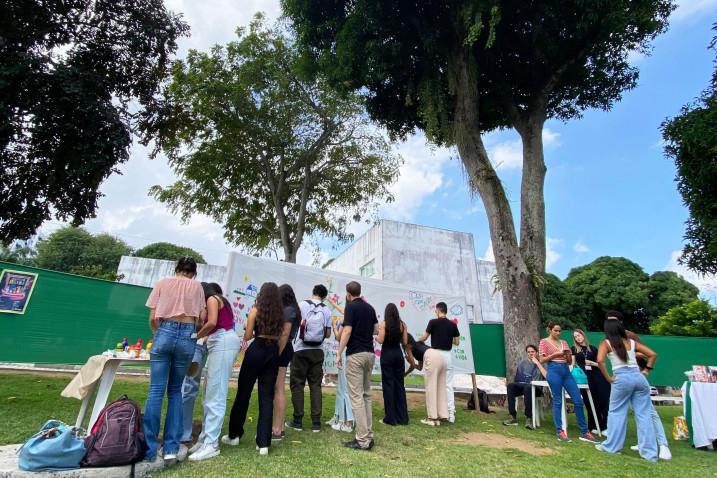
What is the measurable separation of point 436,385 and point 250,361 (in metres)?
3.15

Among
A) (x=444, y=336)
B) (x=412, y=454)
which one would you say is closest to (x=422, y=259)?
(x=444, y=336)

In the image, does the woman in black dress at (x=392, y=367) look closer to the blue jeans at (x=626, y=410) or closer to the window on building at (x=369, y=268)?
the blue jeans at (x=626, y=410)

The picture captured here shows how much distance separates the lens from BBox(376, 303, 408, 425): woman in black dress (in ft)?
18.1

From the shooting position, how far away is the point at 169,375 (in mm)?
3473

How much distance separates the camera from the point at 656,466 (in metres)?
4.27

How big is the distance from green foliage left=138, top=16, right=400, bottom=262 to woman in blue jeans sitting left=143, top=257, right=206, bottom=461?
9.99 meters

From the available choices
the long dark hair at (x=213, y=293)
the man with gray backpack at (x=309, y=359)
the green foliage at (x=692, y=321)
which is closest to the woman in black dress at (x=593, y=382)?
the man with gray backpack at (x=309, y=359)

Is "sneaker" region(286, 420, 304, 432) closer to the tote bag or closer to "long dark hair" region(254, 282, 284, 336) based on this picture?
"long dark hair" region(254, 282, 284, 336)

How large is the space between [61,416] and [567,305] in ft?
84.1

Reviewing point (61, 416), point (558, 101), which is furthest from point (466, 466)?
point (558, 101)

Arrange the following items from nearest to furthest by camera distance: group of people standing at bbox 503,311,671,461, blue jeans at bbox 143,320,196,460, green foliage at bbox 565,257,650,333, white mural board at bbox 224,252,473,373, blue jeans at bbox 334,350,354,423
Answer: blue jeans at bbox 143,320,196,460 → group of people standing at bbox 503,311,671,461 → blue jeans at bbox 334,350,354,423 → white mural board at bbox 224,252,473,373 → green foliage at bbox 565,257,650,333

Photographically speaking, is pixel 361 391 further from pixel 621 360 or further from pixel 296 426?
pixel 621 360

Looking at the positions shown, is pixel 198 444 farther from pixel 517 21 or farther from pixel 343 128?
pixel 343 128

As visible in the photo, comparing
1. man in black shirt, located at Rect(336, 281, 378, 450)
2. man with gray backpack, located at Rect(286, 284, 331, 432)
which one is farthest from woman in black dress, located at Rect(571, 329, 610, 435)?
man with gray backpack, located at Rect(286, 284, 331, 432)
